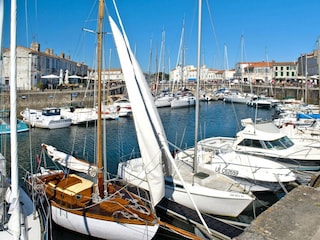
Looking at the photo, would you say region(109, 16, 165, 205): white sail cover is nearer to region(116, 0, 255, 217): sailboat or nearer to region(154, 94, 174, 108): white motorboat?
region(116, 0, 255, 217): sailboat

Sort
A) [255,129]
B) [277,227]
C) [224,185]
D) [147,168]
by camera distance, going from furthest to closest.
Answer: [255,129], [224,185], [147,168], [277,227]

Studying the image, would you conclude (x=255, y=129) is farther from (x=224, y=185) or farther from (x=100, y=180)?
(x=100, y=180)

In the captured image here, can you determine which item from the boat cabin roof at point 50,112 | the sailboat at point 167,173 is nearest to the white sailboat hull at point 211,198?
the sailboat at point 167,173

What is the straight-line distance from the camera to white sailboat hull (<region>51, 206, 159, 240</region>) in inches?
340

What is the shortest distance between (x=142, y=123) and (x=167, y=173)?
1.98 metres

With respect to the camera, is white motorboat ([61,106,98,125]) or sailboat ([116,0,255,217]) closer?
sailboat ([116,0,255,217])

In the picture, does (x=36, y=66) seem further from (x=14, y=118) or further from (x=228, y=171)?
(x=14, y=118)

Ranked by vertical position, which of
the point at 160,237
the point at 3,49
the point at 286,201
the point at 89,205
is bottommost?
the point at 160,237

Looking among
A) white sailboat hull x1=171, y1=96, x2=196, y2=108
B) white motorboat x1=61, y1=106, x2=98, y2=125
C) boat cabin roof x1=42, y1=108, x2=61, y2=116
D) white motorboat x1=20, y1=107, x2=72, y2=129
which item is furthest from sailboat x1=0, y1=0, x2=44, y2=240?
white sailboat hull x1=171, y1=96, x2=196, y2=108

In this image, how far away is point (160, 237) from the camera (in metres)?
10.1

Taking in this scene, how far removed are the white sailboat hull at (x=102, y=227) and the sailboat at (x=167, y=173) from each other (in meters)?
1.23

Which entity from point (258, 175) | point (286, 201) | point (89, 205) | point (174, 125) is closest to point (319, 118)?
point (174, 125)

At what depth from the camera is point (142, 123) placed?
857 centimetres

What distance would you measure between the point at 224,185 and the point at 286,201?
304 inches
